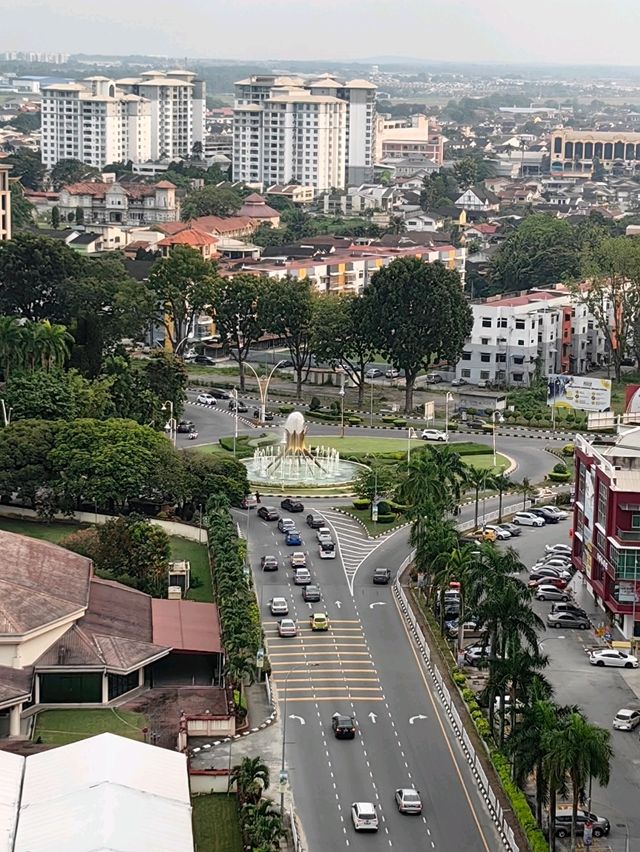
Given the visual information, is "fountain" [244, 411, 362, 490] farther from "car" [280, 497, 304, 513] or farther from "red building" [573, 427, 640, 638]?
"red building" [573, 427, 640, 638]

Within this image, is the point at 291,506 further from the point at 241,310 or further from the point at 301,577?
the point at 241,310

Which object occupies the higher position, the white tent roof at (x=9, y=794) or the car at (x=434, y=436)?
the white tent roof at (x=9, y=794)

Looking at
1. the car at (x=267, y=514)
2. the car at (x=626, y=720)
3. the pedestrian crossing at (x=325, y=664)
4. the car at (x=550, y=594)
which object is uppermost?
the car at (x=626, y=720)

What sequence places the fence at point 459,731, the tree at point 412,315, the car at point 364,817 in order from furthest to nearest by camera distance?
the tree at point 412,315, the fence at point 459,731, the car at point 364,817

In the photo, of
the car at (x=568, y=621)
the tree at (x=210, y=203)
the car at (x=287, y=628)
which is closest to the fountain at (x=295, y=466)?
the car at (x=568, y=621)

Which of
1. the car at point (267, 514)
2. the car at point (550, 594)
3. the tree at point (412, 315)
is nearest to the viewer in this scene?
the car at point (550, 594)

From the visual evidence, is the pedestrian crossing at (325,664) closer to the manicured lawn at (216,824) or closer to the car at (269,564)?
the car at (269,564)

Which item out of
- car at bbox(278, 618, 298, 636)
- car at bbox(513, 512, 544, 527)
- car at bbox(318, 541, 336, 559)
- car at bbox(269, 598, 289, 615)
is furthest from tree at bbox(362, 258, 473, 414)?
car at bbox(278, 618, 298, 636)

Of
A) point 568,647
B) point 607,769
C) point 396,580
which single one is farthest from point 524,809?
point 396,580
